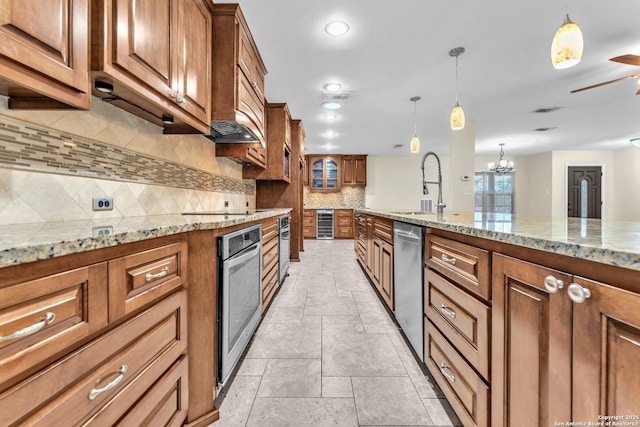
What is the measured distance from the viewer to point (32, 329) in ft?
1.67

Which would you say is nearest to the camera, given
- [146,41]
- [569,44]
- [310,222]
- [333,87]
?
[146,41]

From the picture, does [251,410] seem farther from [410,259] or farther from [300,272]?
[300,272]

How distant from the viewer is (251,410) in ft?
4.06

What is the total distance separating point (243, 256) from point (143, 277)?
2.32ft

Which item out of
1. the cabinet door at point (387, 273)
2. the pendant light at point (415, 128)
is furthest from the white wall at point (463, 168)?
the cabinet door at point (387, 273)

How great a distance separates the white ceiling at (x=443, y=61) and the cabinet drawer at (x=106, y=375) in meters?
2.14

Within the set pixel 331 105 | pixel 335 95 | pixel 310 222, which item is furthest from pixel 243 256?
pixel 310 222

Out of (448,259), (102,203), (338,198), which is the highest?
(338,198)

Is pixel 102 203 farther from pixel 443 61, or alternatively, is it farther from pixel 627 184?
pixel 627 184

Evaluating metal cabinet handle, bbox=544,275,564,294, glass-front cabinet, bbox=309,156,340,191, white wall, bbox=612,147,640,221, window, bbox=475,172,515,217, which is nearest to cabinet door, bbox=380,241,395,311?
metal cabinet handle, bbox=544,275,564,294

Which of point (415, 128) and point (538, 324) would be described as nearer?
point (538, 324)

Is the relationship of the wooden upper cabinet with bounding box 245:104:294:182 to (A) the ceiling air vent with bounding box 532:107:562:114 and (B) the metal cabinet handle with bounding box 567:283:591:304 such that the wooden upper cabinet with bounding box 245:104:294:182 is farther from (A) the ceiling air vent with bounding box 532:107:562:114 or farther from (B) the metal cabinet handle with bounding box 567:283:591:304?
(A) the ceiling air vent with bounding box 532:107:562:114

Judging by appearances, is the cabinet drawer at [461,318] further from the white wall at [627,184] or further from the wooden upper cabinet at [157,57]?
the white wall at [627,184]

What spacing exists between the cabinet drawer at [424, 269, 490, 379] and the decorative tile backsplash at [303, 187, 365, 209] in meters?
6.88
